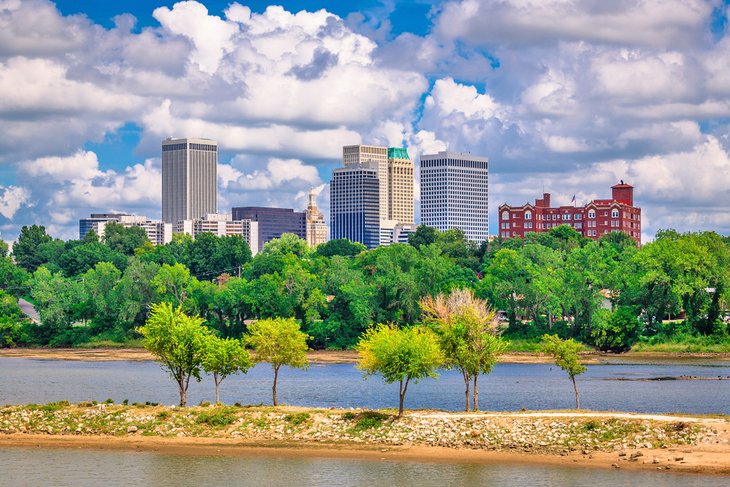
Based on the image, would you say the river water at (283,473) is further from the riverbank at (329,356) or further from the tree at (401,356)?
the riverbank at (329,356)

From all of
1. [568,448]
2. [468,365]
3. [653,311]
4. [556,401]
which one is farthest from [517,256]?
[568,448]

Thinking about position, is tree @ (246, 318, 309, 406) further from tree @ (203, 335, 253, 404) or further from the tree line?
the tree line

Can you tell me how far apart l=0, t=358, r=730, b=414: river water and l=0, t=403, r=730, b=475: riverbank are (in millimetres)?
17817

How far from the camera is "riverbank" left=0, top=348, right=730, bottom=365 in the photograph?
16138 centimetres

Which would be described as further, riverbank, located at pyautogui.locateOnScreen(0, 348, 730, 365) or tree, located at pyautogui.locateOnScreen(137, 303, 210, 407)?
riverbank, located at pyautogui.locateOnScreen(0, 348, 730, 365)

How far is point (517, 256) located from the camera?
187 metres

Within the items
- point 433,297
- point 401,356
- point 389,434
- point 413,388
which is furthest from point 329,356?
point 389,434

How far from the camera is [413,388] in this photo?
4722 inches

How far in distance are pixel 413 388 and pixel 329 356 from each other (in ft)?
178

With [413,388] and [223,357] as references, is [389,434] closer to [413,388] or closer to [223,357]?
[223,357]

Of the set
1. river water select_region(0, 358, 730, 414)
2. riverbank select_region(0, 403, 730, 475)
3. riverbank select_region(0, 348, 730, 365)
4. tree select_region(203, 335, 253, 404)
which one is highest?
tree select_region(203, 335, 253, 404)

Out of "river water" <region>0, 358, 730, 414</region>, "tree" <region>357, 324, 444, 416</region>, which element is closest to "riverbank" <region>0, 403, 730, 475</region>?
"tree" <region>357, 324, 444, 416</region>

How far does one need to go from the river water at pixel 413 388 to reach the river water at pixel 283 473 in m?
25.5

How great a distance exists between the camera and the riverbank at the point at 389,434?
7319 cm
